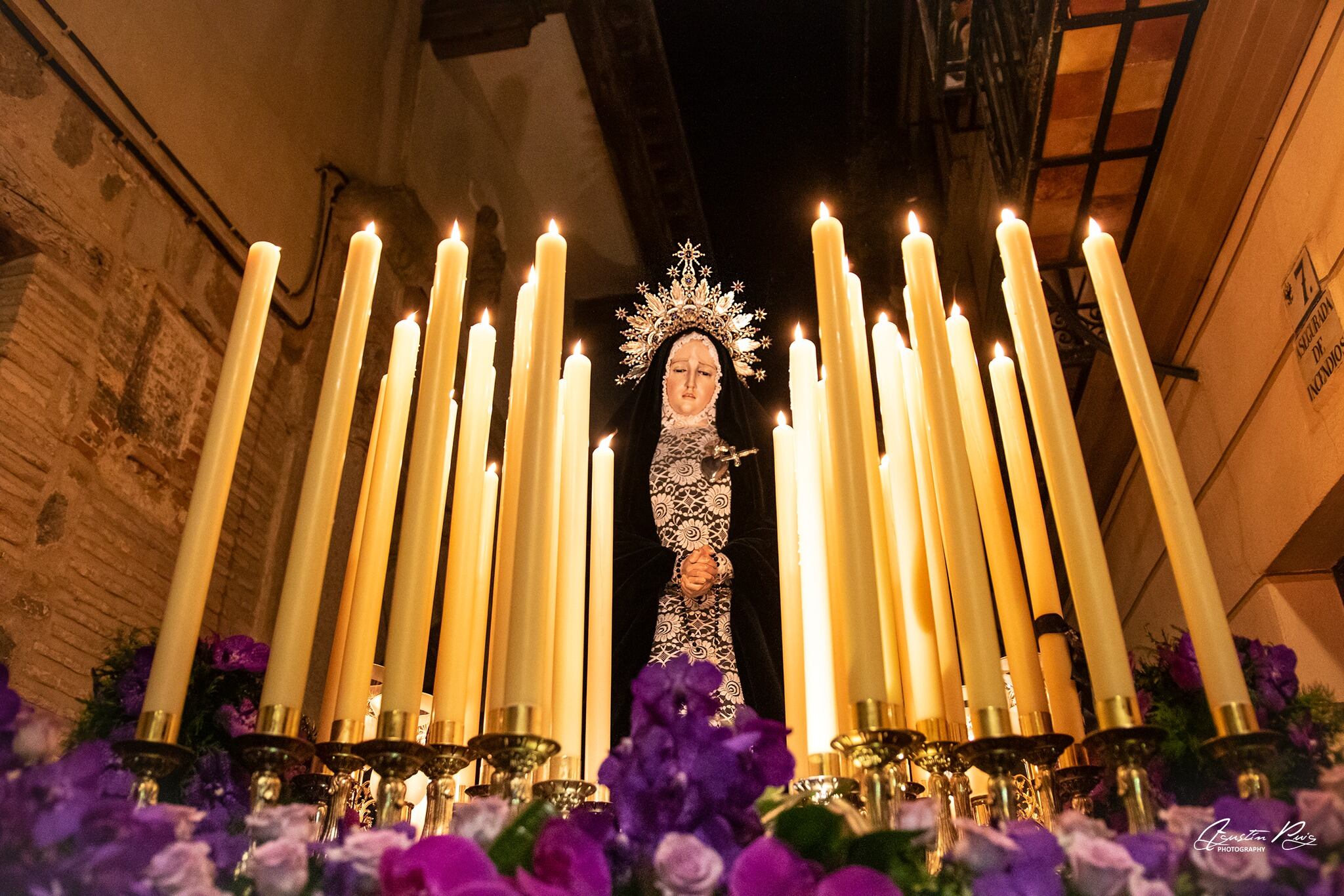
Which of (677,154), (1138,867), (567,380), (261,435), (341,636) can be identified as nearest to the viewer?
(1138,867)

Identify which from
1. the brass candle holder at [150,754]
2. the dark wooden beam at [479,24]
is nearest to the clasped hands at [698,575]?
the brass candle holder at [150,754]

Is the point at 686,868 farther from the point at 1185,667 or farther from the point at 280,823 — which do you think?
the point at 1185,667

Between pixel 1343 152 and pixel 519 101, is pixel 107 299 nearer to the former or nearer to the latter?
pixel 1343 152

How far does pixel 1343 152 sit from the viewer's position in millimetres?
2158

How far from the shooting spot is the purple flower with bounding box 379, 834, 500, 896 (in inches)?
26.9

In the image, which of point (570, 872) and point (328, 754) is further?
point (328, 754)

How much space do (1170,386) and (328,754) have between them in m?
3.08

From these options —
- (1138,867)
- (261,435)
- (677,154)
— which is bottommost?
(1138,867)

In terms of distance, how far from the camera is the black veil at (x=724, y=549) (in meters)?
2.00

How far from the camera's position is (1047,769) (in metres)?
1.11

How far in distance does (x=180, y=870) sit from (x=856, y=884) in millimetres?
468

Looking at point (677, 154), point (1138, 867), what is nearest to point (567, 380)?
point (1138, 867)

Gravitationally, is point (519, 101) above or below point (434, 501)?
above

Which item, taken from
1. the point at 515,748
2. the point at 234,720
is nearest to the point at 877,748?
the point at 515,748
